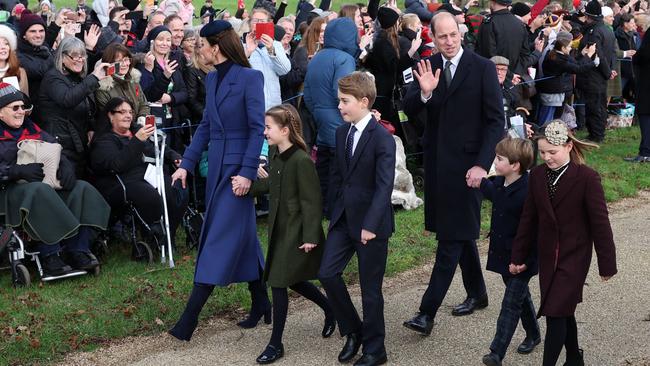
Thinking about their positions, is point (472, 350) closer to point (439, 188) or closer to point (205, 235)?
point (439, 188)

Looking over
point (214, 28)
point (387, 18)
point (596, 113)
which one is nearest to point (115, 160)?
point (214, 28)

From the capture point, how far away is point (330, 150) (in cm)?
1020

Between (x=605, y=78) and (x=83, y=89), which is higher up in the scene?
(x=83, y=89)

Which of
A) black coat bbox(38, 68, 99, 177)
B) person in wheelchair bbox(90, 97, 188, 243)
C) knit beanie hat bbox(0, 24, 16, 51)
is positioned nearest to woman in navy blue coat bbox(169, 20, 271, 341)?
person in wheelchair bbox(90, 97, 188, 243)

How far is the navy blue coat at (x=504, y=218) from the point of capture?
20.8 feet

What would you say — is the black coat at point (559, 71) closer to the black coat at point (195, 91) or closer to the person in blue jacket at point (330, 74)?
the person in blue jacket at point (330, 74)

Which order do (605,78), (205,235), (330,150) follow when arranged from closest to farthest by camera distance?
(205,235)
(330,150)
(605,78)

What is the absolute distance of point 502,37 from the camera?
521 inches

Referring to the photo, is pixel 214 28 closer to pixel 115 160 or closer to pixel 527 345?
pixel 115 160

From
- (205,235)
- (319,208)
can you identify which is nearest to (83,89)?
(205,235)

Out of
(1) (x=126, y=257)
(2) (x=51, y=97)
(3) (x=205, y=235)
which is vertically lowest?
(1) (x=126, y=257)

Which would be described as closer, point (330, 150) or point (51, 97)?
point (51, 97)

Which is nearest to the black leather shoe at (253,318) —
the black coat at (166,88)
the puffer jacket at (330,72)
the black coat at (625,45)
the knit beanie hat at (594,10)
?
the puffer jacket at (330,72)

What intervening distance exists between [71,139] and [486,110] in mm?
4049
